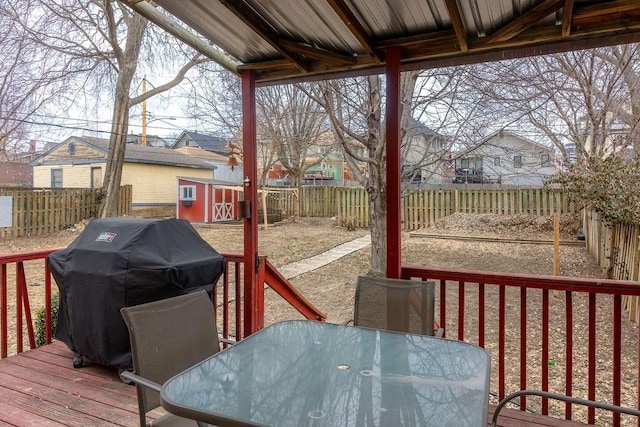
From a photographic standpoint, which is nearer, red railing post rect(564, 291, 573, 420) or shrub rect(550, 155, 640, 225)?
red railing post rect(564, 291, 573, 420)

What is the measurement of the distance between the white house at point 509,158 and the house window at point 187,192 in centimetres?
1112

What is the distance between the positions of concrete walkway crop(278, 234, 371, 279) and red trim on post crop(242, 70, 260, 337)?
4.22 meters

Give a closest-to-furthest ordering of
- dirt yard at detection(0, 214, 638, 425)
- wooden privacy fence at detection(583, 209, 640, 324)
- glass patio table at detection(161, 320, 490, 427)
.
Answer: glass patio table at detection(161, 320, 490, 427), dirt yard at detection(0, 214, 638, 425), wooden privacy fence at detection(583, 209, 640, 324)

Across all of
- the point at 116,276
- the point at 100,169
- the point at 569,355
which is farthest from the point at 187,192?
the point at 569,355

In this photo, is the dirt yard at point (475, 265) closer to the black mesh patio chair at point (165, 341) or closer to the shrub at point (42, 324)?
the shrub at point (42, 324)

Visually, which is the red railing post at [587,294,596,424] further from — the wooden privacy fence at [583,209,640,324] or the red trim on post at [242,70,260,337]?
the red trim on post at [242,70,260,337]

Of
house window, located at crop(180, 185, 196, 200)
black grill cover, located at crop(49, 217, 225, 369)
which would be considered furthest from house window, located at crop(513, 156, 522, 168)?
house window, located at crop(180, 185, 196, 200)

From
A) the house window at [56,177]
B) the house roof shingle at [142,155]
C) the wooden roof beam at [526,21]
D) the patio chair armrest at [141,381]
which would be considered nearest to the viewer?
the patio chair armrest at [141,381]

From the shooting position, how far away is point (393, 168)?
2.67 metres

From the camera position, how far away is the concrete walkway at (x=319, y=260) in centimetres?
773

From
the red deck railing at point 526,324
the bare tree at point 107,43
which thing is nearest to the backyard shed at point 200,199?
the bare tree at point 107,43

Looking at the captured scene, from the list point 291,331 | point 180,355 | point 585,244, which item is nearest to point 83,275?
point 180,355

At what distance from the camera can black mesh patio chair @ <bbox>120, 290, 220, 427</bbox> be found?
63.4 inches

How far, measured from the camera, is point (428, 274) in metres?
2.70
